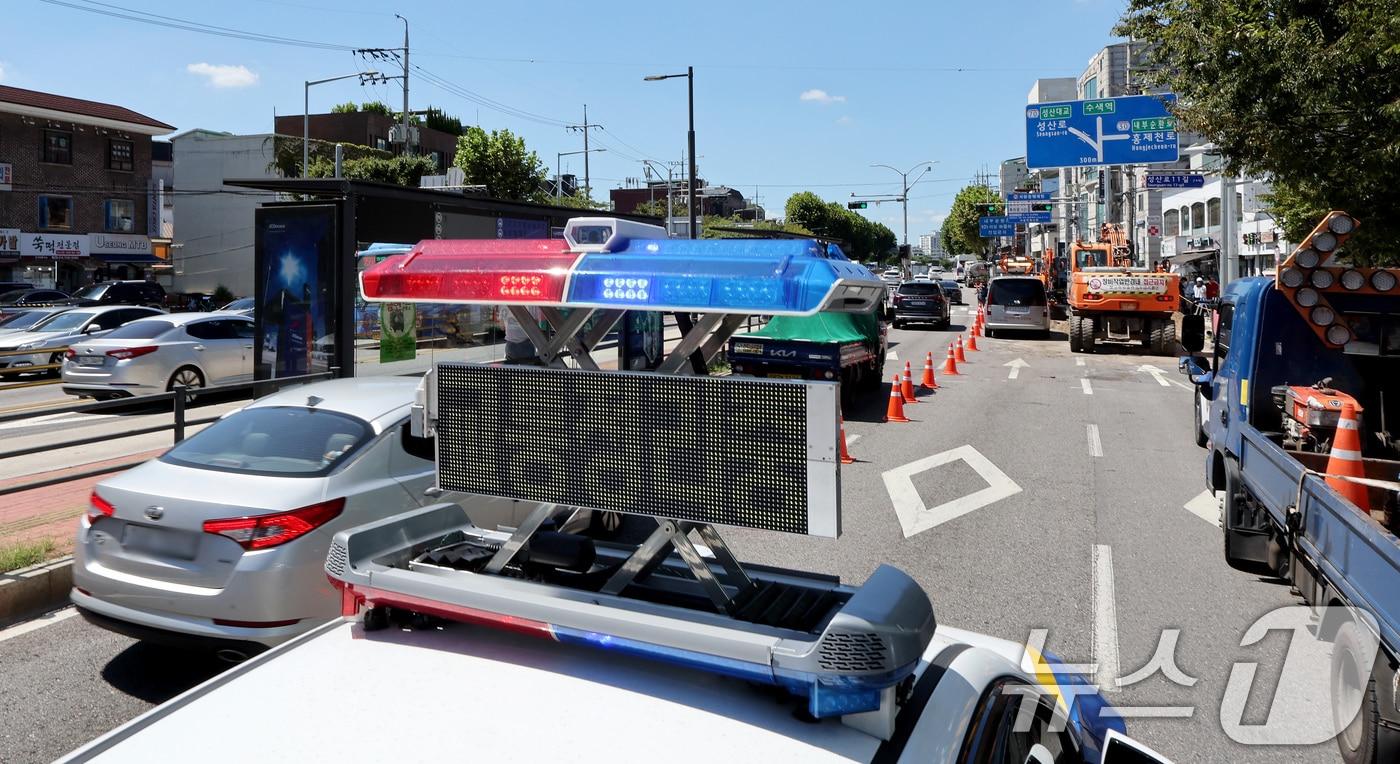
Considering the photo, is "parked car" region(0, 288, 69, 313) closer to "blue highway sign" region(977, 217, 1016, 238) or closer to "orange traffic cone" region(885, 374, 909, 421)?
"orange traffic cone" region(885, 374, 909, 421)

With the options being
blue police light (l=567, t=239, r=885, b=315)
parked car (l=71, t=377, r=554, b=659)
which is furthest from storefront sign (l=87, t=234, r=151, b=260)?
blue police light (l=567, t=239, r=885, b=315)

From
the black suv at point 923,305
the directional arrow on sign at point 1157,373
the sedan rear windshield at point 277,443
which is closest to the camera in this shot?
the sedan rear windshield at point 277,443

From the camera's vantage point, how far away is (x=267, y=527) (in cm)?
512

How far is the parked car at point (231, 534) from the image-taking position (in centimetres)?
501

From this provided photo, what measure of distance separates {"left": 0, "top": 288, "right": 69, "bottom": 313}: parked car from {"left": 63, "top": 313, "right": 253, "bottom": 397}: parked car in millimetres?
17375

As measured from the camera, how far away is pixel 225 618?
4.98 m

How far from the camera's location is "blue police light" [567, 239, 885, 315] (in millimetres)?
2453

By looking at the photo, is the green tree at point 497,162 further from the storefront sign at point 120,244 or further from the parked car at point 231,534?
the parked car at point 231,534

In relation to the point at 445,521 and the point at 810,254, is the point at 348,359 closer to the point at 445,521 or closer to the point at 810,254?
the point at 445,521

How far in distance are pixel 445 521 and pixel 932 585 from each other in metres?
4.88

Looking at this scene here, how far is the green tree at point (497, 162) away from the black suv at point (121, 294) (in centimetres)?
2074

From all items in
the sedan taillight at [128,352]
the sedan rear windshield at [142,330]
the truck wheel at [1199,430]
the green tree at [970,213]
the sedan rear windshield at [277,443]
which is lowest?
the truck wheel at [1199,430]

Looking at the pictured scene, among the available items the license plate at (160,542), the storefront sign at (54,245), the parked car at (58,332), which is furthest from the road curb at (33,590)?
the storefront sign at (54,245)

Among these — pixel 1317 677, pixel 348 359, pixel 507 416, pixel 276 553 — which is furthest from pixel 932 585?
pixel 348 359
